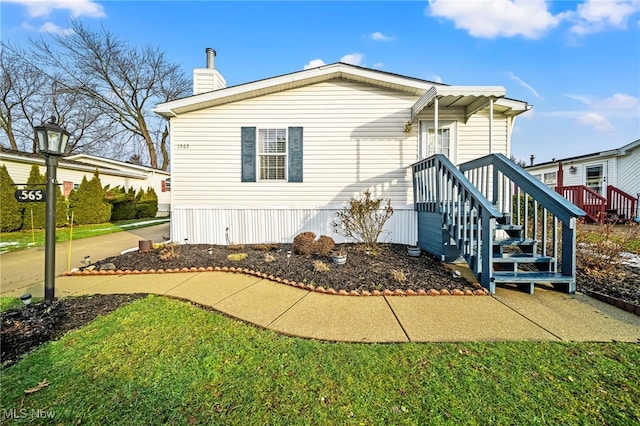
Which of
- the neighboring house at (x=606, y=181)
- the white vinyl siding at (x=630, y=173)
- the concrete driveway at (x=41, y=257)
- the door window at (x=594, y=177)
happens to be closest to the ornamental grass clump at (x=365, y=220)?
the concrete driveway at (x=41, y=257)

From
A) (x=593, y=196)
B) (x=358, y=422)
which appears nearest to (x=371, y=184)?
(x=358, y=422)

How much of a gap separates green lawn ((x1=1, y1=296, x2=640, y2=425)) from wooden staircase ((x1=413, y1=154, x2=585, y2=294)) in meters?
1.46

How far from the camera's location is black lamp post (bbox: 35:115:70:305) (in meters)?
3.25

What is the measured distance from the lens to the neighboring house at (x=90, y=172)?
428 inches

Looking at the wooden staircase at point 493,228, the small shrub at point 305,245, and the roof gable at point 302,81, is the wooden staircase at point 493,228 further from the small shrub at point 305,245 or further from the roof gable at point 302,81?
the small shrub at point 305,245

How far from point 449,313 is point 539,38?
401 inches

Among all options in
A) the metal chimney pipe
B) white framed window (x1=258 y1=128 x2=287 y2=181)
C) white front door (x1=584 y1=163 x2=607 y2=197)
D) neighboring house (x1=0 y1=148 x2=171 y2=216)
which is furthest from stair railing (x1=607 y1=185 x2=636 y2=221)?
neighboring house (x1=0 y1=148 x2=171 y2=216)

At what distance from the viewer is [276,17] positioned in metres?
8.29

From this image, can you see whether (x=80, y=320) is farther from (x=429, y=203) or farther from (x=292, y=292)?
(x=429, y=203)

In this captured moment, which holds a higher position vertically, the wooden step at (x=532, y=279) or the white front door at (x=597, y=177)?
the white front door at (x=597, y=177)

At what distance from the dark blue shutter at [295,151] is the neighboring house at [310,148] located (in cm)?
3

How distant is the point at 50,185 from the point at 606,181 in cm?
1902

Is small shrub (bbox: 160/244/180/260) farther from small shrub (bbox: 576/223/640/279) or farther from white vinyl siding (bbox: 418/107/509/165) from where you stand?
small shrub (bbox: 576/223/640/279)

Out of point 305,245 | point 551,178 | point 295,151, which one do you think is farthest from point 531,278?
point 551,178
